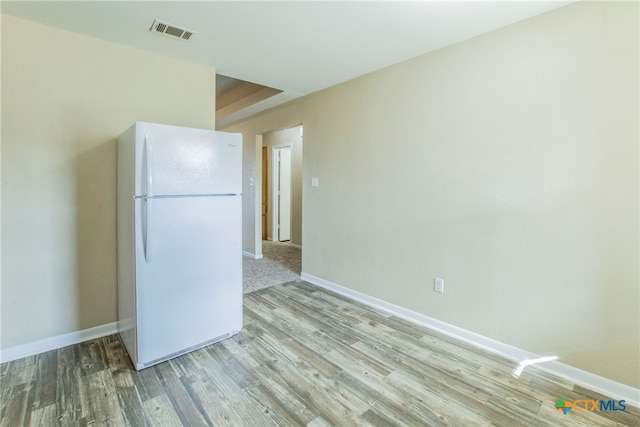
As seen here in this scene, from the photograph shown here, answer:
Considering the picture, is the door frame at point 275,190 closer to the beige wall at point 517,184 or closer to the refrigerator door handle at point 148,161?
the beige wall at point 517,184

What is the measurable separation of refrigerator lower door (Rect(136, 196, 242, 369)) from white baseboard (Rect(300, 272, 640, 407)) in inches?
55.3

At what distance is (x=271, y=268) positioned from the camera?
4512 millimetres

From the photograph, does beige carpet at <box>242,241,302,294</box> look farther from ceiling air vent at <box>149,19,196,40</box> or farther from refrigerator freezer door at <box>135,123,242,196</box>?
ceiling air vent at <box>149,19,196,40</box>

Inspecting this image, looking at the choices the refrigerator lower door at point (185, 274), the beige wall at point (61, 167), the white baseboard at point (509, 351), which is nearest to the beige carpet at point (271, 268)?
the white baseboard at point (509, 351)

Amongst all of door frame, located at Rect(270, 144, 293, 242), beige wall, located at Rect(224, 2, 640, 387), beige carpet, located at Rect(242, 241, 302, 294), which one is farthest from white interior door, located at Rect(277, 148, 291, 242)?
beige wall, located at Rect(224, 2, 640, 387)

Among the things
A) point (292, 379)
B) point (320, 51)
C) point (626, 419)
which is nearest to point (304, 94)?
point (320, 51)

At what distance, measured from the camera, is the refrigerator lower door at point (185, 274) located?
1993 mm

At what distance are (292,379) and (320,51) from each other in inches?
99.5

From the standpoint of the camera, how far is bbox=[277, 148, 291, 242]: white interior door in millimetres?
6445

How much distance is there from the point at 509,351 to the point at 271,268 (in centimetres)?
313

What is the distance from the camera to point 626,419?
165 centimetres

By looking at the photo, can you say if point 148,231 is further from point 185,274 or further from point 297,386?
point 297,386

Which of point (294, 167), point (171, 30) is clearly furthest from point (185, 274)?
point (294, 167)

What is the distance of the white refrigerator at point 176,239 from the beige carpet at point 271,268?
4.08ft
